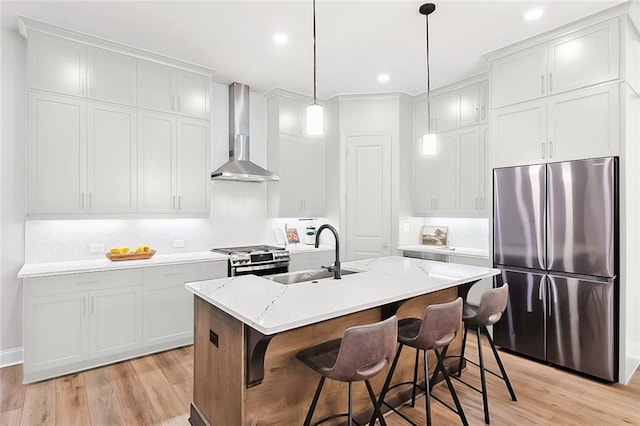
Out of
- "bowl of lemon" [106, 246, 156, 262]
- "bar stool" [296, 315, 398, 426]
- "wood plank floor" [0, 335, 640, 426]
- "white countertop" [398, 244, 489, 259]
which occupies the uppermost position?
"bowl of lemon" [106, 246, 156, 262]

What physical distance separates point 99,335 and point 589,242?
14.4 feet

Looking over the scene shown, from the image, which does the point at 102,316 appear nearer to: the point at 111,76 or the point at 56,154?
the point at 56,154

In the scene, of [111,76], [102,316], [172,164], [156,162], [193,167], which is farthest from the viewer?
[193,167]

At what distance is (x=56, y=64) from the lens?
123 inches

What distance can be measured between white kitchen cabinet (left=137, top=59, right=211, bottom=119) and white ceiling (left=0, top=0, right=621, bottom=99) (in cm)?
19

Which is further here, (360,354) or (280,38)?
(280,38)

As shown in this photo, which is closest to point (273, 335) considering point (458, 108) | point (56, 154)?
point (56, 154)

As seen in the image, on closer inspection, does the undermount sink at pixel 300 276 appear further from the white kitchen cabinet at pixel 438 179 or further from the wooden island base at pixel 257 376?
the white kitchen cabinet at pixel 438 179

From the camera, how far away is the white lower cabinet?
2.85 meters

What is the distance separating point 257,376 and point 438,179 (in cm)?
376

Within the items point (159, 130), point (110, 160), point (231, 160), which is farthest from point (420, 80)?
point (110, 160)

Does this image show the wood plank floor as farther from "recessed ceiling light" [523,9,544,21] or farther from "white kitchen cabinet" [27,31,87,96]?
"recessed ceiling light" [523,9,544,21]

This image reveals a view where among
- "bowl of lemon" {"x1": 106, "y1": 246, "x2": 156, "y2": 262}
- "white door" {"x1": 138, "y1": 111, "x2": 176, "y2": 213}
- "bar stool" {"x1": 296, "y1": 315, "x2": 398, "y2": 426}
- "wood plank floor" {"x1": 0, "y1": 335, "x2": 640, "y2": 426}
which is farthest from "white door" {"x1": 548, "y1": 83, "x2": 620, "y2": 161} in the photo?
"bowl of lemon" {"x1": 106, "y1": 246, "x2": 156, "y2": 262}

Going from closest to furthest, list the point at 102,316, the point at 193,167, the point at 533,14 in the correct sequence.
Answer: the point at 533,14
the point at 102,316
the point at 193,167
